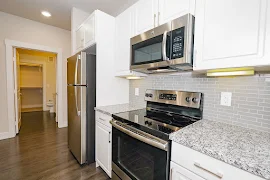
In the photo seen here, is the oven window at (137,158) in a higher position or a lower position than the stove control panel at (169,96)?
lower

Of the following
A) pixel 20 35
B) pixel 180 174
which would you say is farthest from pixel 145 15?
pixel 20 35

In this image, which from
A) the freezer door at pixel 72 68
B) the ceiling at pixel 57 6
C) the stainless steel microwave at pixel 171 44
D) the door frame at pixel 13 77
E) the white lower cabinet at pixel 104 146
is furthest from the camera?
the door frame at pixel 13 77

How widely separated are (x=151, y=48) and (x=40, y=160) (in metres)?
2.36

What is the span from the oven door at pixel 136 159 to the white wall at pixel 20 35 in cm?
303

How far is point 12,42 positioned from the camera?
2855 millimetres

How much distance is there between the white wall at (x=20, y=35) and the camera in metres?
2.79

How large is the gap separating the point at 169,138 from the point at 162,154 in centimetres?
14

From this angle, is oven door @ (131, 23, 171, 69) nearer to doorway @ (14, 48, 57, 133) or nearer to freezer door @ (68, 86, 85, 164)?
freezer door @ (68, 86, 85, 164)

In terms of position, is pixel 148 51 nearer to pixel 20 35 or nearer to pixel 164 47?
pixel 164 47

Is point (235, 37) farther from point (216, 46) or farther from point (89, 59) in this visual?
point (89, 59)

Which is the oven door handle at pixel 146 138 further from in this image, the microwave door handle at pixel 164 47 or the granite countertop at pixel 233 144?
the microwave door handle at pixel 164 47

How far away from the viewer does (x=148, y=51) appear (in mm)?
1383

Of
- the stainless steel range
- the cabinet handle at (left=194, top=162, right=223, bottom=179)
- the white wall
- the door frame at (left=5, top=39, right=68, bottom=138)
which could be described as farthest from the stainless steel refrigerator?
the white wall

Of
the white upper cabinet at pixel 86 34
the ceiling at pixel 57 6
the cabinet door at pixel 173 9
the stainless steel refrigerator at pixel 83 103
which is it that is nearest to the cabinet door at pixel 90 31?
the white upper cabinet at pixel 86 34
